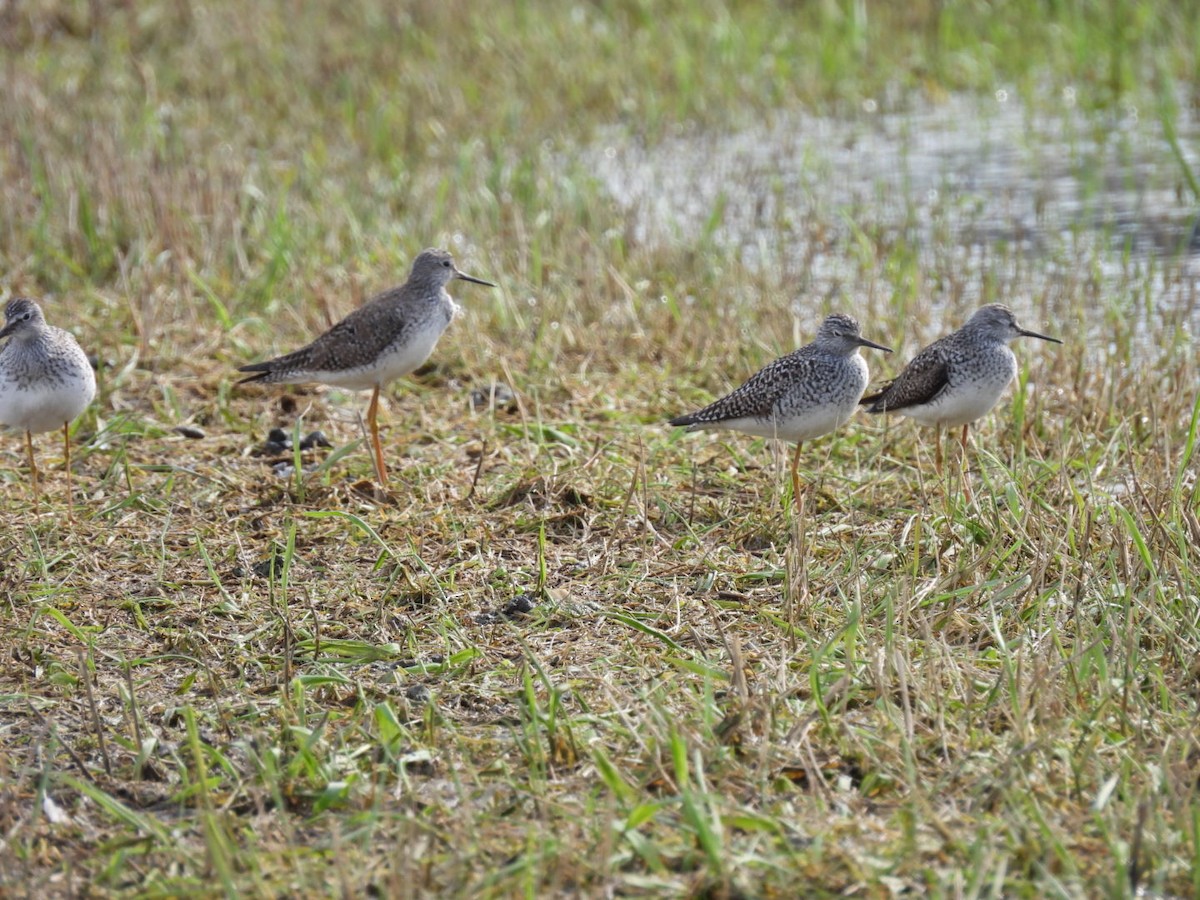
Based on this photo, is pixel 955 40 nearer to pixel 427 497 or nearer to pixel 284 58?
pixel 284 58

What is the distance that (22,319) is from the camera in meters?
7.14

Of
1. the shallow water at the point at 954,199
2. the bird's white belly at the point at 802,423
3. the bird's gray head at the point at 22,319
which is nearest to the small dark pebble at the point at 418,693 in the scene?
the bird's white belly at the point at 802,423

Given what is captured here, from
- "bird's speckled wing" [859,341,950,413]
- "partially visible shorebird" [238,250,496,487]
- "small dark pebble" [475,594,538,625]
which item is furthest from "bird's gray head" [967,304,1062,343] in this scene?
"small dark pebble" [475,594,538,625]

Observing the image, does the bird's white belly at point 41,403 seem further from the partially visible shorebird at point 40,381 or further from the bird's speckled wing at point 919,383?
the bird's speckled wing at point 919,383

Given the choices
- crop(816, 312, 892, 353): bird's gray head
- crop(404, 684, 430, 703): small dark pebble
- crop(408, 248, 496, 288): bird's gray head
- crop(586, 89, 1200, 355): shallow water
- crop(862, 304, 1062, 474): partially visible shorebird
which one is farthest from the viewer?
crop(586, 89, 1200, 355): shallow water

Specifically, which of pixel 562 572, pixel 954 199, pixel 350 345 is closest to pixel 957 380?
pixel 562 572

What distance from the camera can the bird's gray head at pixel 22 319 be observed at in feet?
23.3

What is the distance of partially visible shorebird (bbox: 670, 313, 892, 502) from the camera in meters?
6.68

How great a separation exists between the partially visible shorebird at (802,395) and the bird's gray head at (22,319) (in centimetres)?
290

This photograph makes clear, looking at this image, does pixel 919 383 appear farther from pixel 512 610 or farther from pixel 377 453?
pixel 377 453

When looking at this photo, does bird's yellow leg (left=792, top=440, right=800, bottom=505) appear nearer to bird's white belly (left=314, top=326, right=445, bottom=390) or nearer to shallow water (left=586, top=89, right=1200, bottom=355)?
bird's white belly (left=314, top=326, right=445, bottom=390)

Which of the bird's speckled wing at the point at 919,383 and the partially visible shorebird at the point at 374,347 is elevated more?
the partially visible shorebird at the point at 374,347

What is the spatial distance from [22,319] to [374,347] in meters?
1.58

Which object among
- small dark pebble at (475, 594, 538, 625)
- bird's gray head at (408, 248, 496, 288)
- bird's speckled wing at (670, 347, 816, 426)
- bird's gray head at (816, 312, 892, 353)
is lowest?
small dark pebble at (475, 594, 538, 625)
